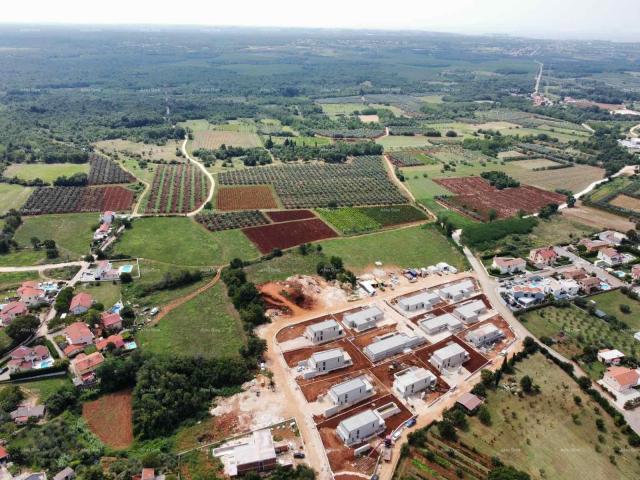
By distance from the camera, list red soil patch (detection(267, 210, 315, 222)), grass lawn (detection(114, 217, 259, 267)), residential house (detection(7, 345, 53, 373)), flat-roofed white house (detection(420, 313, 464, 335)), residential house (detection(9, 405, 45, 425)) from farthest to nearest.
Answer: red soil patch (detection(267, 210, 315, 222)) < grass lawn (detection(114, 217, 259, 267)) < flat-roofed white house (detection(420, 313, 464, 335)) < residential house (detection(7, 345, 53, 373)) < residential house (detection(9, 405, 45, 425))

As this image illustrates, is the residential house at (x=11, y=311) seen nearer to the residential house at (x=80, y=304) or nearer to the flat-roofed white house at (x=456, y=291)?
the residential house at (x=80, y=304)

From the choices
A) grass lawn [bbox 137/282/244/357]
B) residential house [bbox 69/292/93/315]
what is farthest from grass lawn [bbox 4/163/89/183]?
grass lawn [bbox 137/282/244/357]

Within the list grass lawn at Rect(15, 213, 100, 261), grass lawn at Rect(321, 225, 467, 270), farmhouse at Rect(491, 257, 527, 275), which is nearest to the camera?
farmhouse at Rect(491, 257, 527, 275)

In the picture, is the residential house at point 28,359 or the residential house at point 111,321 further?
the residential house at point 111,321

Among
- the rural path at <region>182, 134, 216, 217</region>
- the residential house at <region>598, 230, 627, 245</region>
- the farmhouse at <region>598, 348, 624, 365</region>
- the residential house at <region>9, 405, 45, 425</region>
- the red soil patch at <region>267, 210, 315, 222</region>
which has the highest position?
the residential house at <region>9, 405, 45, 425</region>

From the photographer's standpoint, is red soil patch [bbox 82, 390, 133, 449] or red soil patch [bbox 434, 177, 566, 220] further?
red soil patch [bbox 434, 177, 566, 220]

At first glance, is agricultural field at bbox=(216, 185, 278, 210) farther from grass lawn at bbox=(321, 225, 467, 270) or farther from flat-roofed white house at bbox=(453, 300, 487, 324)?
flat-roofed white house at bbox=(453, 300, 487, 324)

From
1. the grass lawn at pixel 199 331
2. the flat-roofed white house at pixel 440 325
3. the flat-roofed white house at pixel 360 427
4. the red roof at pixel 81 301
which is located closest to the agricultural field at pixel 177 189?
the red roof at pixel 81 301

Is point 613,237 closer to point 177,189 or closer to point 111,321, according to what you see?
point 111,321

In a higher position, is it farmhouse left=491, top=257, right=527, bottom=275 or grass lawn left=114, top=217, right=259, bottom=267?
farmhouse left=491, top=257, right=527, bottom=275
